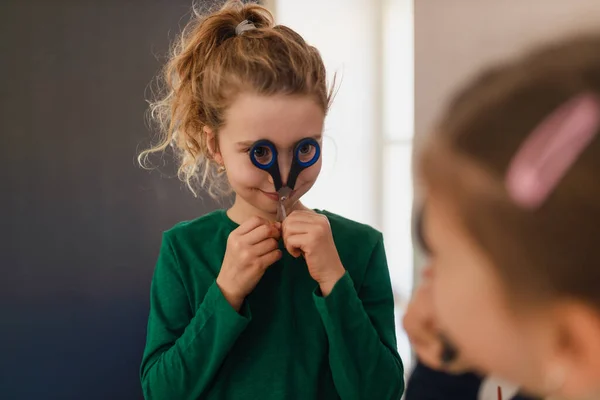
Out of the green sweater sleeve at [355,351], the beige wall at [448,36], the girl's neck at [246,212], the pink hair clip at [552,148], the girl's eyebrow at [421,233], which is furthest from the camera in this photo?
the beige wall at [448,36]

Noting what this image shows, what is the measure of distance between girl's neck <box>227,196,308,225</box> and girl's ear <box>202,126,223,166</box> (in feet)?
0.24

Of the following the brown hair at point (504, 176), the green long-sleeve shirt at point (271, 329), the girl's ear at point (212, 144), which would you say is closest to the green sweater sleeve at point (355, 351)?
the green long-sleeve shirt at point (271, 329)

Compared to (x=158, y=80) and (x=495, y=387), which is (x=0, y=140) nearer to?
(x=158, y=80)

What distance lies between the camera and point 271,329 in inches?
29.4

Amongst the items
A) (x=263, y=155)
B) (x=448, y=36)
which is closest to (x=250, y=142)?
(x=263, y=155)

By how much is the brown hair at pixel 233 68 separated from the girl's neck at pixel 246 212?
95mm

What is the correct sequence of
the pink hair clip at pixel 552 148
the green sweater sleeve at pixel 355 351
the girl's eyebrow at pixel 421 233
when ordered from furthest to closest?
the green sweater sleeve at pixel 355 351
the girl's eyebrow at pixel 421 233
the pink hair clip at pixel 552 148

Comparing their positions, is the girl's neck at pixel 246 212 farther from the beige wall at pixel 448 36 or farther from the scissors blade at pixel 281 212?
the beige wall at pixel 448 36

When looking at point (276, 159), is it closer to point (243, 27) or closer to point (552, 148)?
point (243, 27)

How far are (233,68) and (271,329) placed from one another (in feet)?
1.23

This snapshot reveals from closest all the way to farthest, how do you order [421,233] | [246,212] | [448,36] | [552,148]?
1. [552,148]
2. [421,233]
3. [246,212]
4. [448,36]

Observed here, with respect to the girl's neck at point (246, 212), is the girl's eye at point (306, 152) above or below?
above

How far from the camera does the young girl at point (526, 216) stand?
0.28m

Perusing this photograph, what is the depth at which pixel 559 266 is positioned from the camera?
30 centimetres
